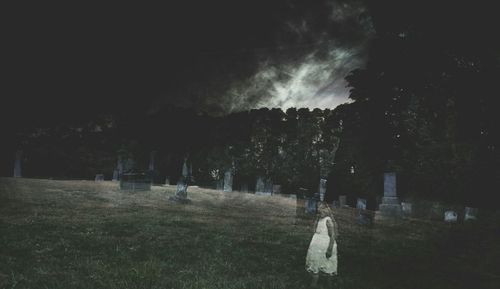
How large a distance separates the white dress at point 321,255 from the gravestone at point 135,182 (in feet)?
85.4

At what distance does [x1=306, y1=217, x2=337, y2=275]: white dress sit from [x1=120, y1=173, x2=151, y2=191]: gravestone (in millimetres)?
26016

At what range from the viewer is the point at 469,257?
17.2 metres

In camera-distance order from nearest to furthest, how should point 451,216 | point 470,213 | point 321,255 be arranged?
point 321,255 → point 451,216 → point 470,213

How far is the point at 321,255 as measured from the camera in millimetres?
10547

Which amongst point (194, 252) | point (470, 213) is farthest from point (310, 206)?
point (194, 252)

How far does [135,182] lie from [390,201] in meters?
20.5

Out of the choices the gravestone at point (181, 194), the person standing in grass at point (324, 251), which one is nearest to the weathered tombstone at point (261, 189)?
the gravestone at point (181, 194)

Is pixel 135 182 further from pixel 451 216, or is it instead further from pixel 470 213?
pixel 470 213

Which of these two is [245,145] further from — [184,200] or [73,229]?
[73,229]

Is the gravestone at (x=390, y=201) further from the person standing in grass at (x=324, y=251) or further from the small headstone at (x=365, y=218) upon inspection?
the person standing in grass at (x=324, y=251)

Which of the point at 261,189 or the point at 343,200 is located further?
the point at 261,189

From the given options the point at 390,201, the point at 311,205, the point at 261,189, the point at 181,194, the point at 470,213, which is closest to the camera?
the point at 181,194

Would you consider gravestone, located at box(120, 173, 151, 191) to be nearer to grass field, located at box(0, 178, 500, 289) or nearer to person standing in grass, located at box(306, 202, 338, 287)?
grass field, located at box(0, 178, 500, 289)

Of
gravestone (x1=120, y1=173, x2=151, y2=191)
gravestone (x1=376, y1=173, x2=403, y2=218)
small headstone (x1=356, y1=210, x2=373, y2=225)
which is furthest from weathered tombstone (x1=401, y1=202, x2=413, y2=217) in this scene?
gravestone (x1=120, y1=173, x2=151, y2=191)
